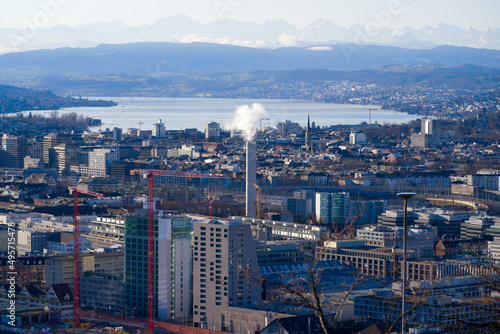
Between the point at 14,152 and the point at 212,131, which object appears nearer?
the point at 14,152

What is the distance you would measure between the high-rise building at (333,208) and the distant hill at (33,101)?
43.1 m

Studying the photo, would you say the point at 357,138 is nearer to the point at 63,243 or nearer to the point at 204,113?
the point at 204,113

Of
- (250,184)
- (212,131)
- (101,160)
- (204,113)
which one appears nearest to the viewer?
(250,184)

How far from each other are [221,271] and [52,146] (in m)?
29.6

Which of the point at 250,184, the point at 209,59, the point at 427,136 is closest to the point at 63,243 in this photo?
the point at 250,184

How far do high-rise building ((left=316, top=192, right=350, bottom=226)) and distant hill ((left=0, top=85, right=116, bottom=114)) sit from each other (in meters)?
43.1

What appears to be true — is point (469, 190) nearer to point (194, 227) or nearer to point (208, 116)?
point (194, 227)

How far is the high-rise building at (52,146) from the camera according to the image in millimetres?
41775

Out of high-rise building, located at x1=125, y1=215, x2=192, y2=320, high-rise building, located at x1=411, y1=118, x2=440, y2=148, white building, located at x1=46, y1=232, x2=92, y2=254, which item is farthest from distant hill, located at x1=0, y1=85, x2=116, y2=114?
high-rise building, located at x1=125, y1=215, x2=192, y2=320

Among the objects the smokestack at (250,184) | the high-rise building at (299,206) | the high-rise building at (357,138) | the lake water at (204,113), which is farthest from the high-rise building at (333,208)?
the lake water at (204,113)

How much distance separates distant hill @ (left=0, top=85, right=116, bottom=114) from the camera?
232 ft

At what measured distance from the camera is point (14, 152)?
4334 cm

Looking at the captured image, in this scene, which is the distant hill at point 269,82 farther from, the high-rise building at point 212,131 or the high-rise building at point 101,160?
the high-rise building at point 101,160

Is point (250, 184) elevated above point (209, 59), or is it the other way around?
point (209, 59)
